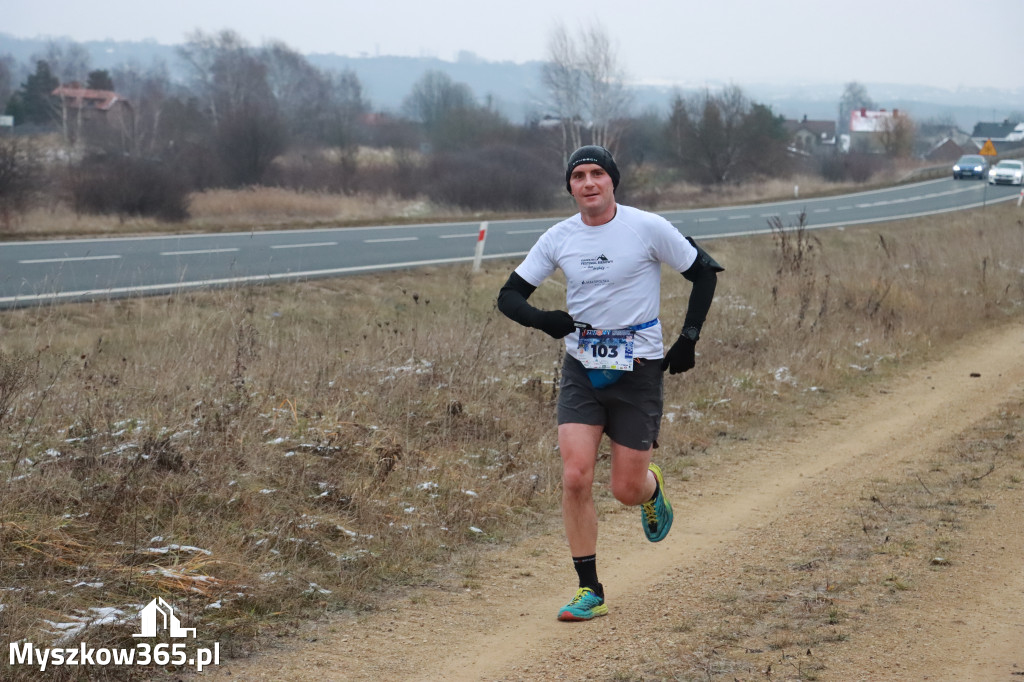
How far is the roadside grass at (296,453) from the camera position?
4816mm

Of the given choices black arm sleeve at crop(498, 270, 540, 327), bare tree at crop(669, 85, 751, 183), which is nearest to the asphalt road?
black arm sleeve at crop(498, 270, 540, 327)

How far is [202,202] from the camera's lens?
115 feet

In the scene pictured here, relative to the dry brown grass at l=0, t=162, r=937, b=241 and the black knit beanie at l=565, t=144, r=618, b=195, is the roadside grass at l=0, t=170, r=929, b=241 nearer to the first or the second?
the dry brown grass at l=0, t=162, r=937, b=241

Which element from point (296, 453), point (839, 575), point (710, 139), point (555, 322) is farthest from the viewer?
point (710, 139)

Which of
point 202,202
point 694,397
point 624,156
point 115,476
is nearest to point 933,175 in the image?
point 624,156

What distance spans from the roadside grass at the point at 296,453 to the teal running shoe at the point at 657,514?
493mm

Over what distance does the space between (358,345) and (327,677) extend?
213 inches

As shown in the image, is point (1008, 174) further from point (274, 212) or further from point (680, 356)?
point (680, 356)

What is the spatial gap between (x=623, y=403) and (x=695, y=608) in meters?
1.03

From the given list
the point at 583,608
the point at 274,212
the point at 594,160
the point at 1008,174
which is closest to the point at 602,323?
the point at 594,160

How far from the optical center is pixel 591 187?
4707 mm

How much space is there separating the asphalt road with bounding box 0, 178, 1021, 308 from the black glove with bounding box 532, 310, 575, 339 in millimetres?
5846

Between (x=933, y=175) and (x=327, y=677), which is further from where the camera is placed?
(x=933, y=175)

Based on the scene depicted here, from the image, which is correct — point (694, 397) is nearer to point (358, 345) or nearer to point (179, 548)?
point (358, 345)
